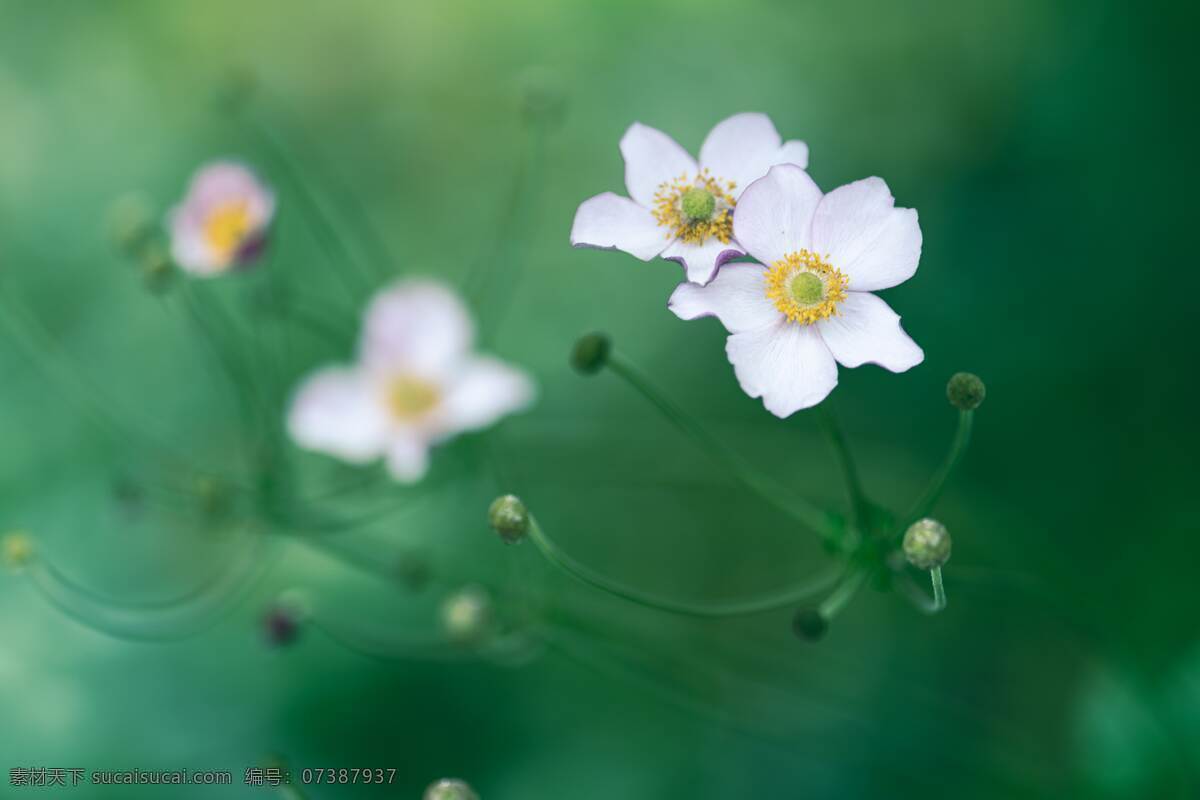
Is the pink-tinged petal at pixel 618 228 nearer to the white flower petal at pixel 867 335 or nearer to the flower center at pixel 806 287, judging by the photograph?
the flower center at pixel 806 287

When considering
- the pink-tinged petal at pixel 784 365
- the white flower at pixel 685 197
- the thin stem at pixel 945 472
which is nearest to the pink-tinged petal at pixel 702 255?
the white flower at pixel 685 197

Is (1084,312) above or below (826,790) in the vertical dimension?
above

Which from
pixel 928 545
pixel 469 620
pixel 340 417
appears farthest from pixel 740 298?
pixel 340 417

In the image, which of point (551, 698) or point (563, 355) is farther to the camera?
point (563, 355)

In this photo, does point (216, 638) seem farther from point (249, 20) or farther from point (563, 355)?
point (249, 20)

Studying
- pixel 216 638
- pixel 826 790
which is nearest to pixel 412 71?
pixel 216 638

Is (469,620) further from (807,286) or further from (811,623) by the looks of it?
(807,286)
